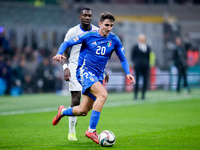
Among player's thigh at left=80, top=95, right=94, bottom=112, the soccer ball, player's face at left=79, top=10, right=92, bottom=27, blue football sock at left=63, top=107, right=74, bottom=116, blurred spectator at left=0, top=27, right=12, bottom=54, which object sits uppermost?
player's face at left=79, top=10, right=92, bottom=27

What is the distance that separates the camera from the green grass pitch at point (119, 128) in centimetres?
696

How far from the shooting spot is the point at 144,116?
470 inches

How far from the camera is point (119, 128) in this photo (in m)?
9.35

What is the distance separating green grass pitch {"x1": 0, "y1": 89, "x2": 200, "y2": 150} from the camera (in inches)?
274

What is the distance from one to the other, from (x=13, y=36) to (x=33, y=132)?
16.0m

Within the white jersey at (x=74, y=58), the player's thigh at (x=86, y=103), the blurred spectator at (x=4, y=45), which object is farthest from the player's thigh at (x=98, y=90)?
the blurred spectator at (x=4, y=45)

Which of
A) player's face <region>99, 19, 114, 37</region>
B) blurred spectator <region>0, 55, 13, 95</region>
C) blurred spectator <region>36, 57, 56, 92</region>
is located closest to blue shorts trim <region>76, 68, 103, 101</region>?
player's face <region>99, 19, 114, 37</region>

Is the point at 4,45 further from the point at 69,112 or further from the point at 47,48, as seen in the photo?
the point at 69,112

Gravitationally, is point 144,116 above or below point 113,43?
below

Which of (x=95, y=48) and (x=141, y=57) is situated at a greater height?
(x=95, y=48)

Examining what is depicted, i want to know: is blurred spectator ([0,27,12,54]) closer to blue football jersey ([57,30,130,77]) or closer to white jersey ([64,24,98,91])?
white jersey ([64,24,98,91])

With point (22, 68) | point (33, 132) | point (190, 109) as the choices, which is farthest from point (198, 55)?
point (33, 132)

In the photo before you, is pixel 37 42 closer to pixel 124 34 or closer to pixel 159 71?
pixel 124 34

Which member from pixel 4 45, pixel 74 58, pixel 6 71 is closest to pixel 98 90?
pixel 74 58
